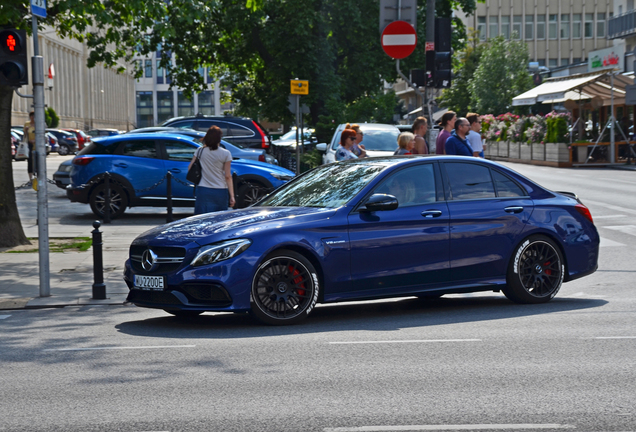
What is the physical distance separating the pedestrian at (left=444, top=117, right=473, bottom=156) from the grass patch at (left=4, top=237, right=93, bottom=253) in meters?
5.61

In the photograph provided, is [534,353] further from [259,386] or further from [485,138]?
[485,138]

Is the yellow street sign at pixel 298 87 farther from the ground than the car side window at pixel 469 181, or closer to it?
farther from the ground

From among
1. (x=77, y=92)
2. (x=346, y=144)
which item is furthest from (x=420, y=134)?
(x=77, y=92)

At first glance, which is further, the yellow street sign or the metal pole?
the yellow street sign

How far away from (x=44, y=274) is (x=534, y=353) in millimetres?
5499

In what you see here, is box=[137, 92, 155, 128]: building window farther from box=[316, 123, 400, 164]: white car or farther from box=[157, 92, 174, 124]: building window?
box=[316, 123, 400, 164]: white car

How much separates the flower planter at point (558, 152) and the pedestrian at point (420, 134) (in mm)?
23361

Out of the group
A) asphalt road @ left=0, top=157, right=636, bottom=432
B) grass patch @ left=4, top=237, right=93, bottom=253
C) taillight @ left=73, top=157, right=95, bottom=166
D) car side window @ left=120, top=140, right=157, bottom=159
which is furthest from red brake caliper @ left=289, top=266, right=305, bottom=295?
taillight @ left=73, top=157, right=95, bottom=166

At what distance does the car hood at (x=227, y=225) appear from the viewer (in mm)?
7836

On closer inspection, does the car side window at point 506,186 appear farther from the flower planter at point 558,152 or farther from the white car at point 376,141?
the flower planter at point 558,152

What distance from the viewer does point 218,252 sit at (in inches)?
305

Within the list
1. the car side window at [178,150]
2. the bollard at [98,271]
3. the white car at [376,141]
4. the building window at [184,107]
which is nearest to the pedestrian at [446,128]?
the bollard at [98,271]

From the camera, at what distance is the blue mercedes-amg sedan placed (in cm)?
782

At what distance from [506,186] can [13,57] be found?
5.18 metres
